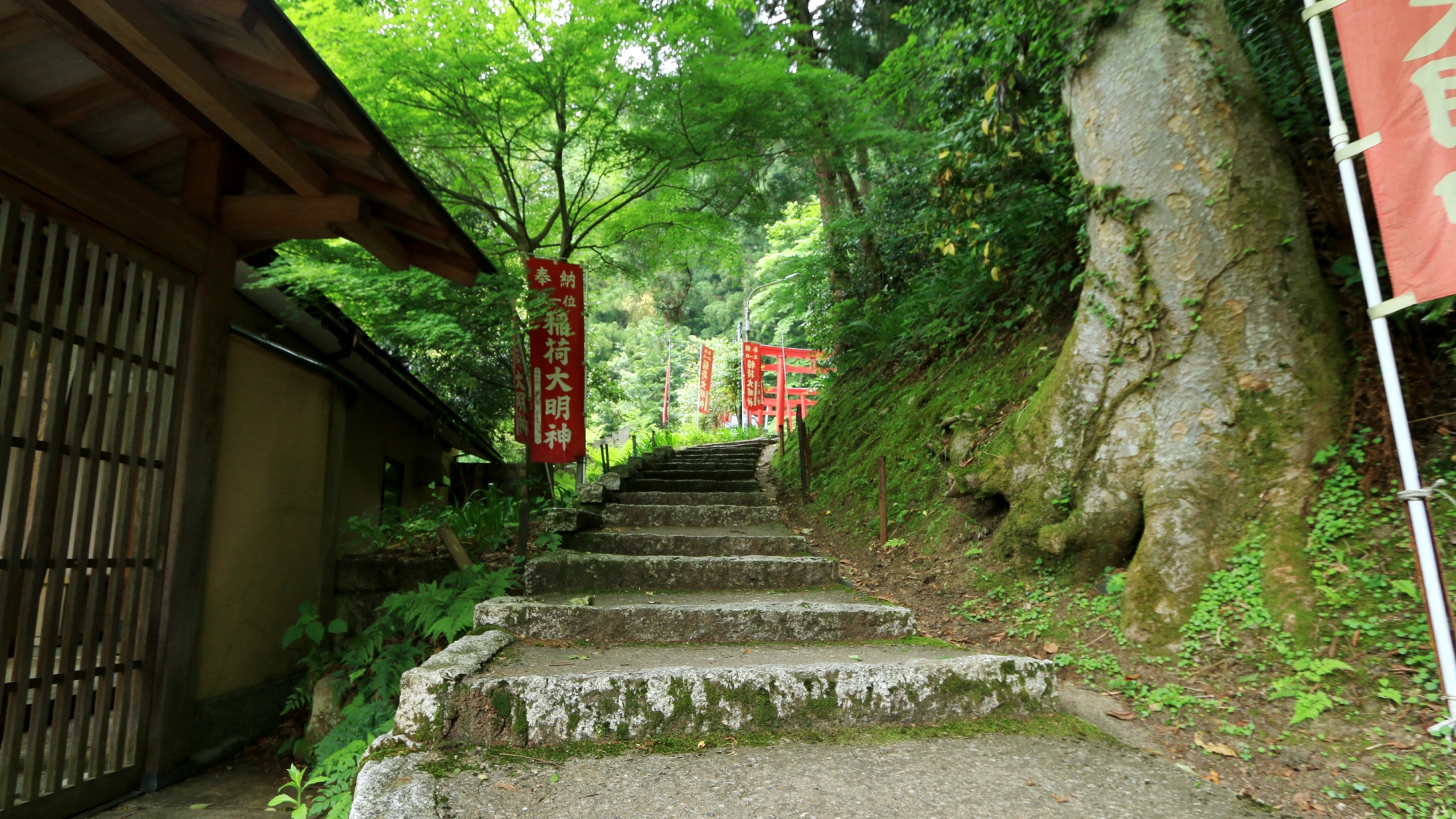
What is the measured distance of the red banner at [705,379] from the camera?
75.8 ft

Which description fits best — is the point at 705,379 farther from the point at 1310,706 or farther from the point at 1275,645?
the point at 1310,706

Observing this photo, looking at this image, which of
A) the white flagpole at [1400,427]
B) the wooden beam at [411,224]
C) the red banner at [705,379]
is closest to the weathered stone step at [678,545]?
the wooden beam at [411,224]

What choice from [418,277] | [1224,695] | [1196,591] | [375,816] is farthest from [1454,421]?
[418,277]

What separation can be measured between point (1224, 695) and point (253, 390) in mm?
5686

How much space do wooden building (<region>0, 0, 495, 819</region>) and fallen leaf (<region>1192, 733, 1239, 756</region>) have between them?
185 inches

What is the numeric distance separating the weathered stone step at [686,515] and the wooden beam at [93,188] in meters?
3.41

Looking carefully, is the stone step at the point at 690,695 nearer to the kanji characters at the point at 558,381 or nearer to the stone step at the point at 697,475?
the kanji characters at the point at 558,381

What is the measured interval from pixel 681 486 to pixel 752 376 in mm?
13724

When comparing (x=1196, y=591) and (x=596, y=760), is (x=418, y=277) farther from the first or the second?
(x=1196, y=591)

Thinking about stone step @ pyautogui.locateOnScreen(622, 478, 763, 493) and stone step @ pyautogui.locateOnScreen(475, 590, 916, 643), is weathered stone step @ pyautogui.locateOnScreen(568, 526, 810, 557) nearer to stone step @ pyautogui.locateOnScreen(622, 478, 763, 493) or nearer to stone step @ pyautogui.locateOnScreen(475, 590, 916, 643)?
stone step @ pyautogui.locateOnScreen(475, 590, 916, 643)

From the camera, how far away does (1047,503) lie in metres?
3.73

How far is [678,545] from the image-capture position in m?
5.00

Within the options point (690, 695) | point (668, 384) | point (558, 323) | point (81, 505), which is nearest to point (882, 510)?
point (690, 695)

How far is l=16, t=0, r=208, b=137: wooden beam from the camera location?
2.74 meters
